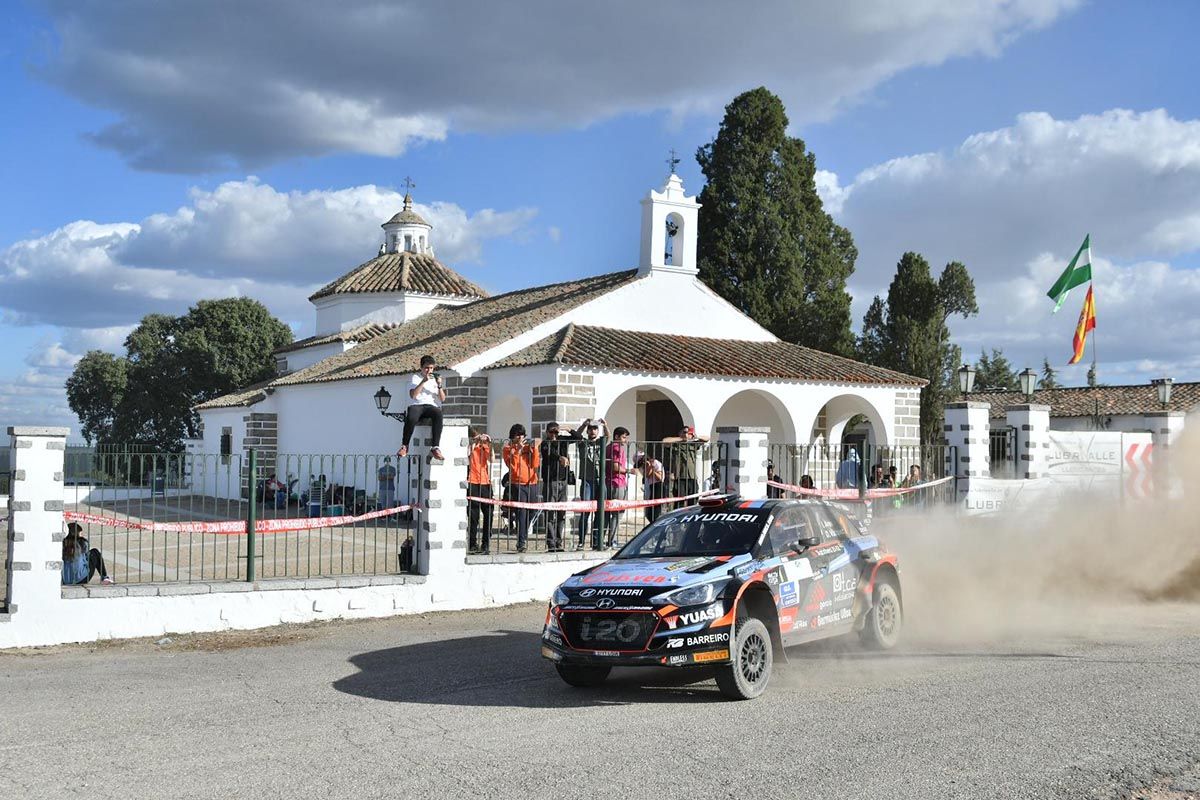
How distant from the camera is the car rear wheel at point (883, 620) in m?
10.6

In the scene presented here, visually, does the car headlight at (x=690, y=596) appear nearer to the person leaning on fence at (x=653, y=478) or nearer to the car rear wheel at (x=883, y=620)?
the car rear wheel at (x=883, y=620)

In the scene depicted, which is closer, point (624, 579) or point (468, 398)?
point (624, 579)

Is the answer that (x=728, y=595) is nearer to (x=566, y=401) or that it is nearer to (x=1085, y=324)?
(x=566, y=401)

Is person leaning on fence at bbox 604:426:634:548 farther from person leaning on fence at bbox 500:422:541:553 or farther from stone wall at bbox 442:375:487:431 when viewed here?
stone wall at bbox 442:375:487:431

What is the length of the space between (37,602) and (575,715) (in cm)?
615

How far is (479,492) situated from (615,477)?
90.2 inches

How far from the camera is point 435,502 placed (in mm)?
13594

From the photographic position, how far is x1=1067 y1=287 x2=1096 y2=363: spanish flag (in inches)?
1243

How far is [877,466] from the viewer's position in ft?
63.2

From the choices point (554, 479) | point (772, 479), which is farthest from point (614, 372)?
point (554, 479)

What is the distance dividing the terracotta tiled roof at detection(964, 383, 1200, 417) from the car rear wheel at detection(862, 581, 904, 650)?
38180 millimetres

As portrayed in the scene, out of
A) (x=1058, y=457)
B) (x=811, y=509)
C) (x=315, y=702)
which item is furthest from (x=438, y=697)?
(x=1058, y=457)

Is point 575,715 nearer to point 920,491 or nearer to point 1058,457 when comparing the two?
point 920,491

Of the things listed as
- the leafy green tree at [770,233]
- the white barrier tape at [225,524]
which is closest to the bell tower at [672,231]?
the leafy green tree at [770,233]
